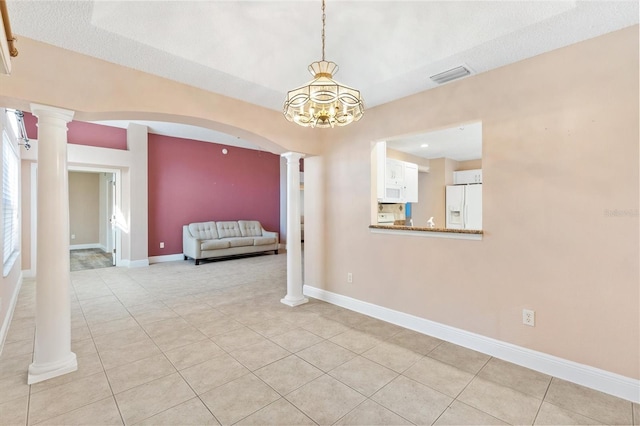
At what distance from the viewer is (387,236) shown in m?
3.36

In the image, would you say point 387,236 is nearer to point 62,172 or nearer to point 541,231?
point 541,231

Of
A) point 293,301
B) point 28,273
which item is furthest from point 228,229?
point 293,301

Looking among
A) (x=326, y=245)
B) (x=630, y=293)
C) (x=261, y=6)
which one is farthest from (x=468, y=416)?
(x=261, y=6)

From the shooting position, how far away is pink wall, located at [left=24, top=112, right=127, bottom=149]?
17.7 feet

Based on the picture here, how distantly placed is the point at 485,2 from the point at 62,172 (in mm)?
3303

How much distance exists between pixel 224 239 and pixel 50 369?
4875mm

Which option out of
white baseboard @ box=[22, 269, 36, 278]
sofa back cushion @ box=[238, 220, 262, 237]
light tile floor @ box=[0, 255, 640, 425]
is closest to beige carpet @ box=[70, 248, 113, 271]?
white baseboard @ box=[22, 269, 36, 278]

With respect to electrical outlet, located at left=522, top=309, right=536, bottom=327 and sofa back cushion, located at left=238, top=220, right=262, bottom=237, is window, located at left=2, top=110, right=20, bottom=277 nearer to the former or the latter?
sofa back cushion, located at left=238, top=220, right=262, bottom=237

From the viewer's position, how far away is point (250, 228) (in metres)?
7.98

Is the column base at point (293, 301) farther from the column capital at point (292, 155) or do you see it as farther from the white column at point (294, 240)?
the column capital at point (292, 155)

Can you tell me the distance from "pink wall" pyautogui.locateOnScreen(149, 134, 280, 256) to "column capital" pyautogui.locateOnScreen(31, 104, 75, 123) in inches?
191

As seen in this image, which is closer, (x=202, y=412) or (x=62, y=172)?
(x=202, y=412)

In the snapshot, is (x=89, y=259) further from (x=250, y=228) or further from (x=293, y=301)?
(x=293, y=301)

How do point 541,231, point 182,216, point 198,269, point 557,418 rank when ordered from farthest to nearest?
point 182,216, point 198,269, point 541,231, point 557,418
